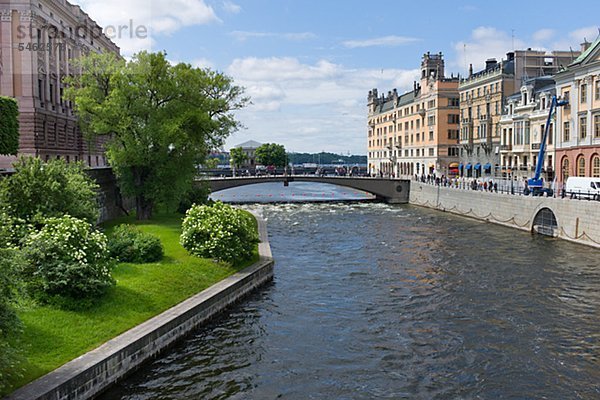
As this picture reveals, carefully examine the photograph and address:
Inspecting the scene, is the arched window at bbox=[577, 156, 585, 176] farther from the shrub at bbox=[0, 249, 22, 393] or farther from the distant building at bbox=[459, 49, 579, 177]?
the shrub at bbox=[0, 249, 22, 393]

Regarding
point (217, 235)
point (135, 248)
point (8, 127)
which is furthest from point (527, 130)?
point (135, 248)

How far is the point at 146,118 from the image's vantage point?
1868 inches

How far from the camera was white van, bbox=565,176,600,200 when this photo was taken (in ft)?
163

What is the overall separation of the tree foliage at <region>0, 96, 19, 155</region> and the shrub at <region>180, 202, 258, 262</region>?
73.1 ft

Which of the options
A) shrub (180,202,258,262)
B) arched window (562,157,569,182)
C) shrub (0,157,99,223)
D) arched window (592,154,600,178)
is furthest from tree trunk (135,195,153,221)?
arched window (562,157,569,182)

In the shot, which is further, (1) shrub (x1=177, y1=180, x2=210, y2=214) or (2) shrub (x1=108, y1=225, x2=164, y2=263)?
(1) shrub (x1=177, y1=180, x2=210, y2=214)

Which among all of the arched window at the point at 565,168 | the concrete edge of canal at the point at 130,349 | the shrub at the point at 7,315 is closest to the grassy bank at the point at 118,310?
the concrete edge of canal at the point at 130,349

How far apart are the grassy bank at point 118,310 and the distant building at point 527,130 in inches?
2196

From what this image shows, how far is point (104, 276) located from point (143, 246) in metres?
7.54

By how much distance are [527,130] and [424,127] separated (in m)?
41.8

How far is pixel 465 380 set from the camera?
826 inches

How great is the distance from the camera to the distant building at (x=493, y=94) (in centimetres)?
9656

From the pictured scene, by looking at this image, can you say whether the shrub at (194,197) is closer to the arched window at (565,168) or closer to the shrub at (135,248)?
the shrub at (135,248)

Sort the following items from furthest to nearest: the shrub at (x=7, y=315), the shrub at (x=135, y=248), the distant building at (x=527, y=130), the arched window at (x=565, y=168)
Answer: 1. the distant building at (x=527, y=130)
2. the arched window at (x=565, y=168)
3. the shrub at (x=135, y=248)
4. the shrub at (x=7, y=315)
